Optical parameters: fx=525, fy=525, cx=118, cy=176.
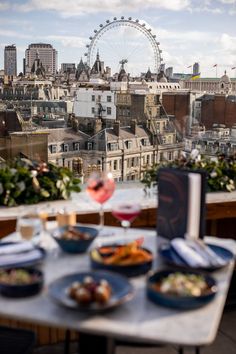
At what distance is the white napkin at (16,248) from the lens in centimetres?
226

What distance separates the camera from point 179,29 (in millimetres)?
16141

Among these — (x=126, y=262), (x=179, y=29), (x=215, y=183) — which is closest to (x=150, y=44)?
(x=179, y=29)

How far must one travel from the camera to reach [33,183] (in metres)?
3.74

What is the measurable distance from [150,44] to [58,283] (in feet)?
119

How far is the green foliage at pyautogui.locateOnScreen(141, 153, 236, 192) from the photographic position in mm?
4285

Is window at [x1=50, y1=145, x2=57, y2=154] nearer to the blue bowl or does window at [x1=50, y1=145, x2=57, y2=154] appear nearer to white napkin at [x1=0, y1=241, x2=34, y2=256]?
white napkin at [x1=0, y1=241, x2=34, y2=256]

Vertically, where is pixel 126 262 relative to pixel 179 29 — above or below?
below

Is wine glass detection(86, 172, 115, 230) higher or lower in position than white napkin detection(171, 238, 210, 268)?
higher

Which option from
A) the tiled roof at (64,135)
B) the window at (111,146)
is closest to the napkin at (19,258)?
the window at (111,146)

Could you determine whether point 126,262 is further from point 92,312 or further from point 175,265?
point 92,312

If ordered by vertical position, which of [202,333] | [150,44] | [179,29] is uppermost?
[150,44]

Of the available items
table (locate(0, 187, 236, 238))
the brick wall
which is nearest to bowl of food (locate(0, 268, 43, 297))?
table (locate(0, 187, 236, 238))

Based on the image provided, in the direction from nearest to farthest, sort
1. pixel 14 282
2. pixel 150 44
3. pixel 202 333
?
Answer: pixel 202 333 → pixel 14 282 → pixel 150 44

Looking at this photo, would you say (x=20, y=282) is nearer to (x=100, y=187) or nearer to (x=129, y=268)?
(x=129, y=268)
